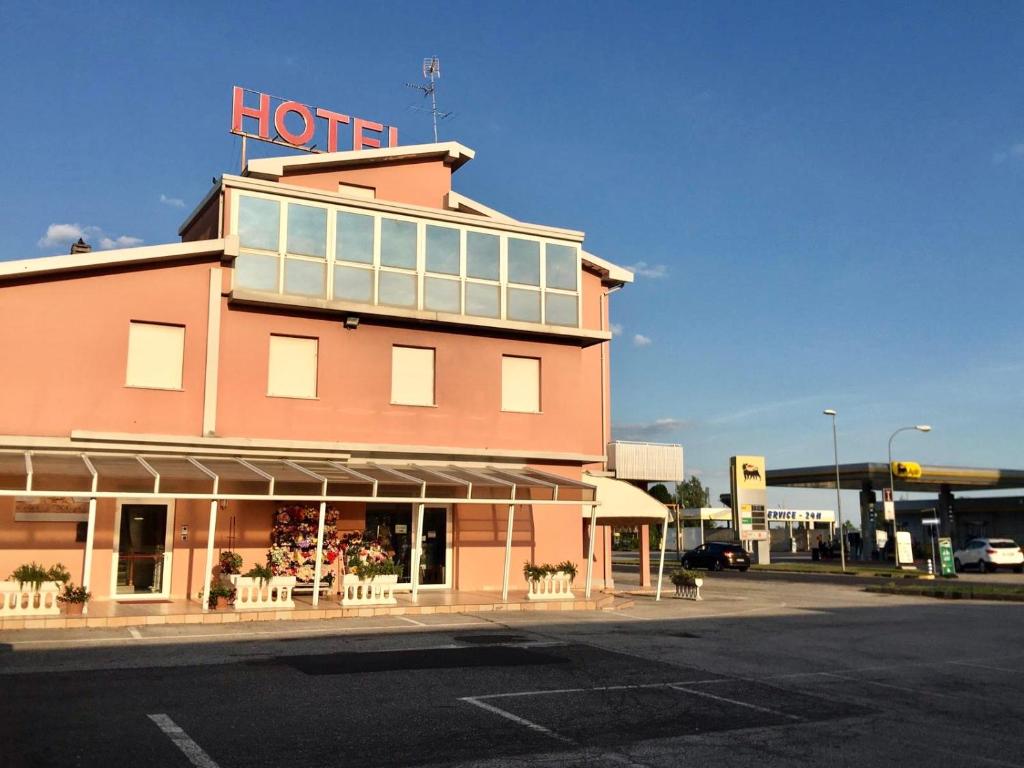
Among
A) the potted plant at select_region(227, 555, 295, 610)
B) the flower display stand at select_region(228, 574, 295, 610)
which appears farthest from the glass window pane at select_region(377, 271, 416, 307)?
the flower display stand at select_region(228, 574, 295, 610)

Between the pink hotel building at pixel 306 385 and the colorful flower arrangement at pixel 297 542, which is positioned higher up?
the pink hotel building at pixel 306 385

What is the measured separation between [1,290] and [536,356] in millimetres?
12487

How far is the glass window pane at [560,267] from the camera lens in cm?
2497

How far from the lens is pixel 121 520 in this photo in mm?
19766

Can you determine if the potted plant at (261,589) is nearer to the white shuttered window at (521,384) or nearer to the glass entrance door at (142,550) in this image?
the glass entrance door at (142,550)

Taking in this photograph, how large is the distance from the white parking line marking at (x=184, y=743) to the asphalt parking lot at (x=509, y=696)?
32mm

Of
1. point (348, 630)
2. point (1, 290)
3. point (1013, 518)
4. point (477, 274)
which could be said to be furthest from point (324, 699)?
point (1013, 518)

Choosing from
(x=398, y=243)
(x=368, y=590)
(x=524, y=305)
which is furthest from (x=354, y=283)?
(x=368, y=590)

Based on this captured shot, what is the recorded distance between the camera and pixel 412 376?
76.5 ft

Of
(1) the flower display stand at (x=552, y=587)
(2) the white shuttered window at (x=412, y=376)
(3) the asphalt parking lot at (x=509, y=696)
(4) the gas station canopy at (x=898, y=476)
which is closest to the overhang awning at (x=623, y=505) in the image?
(1) the flower display stand at (x=552, y=587)

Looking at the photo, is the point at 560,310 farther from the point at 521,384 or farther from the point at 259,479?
the point at 259,479

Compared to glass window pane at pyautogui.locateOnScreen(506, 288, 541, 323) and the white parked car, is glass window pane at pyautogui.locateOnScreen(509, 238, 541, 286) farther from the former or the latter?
the white parked car

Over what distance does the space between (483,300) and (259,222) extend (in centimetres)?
583

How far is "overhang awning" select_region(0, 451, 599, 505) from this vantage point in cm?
1719
